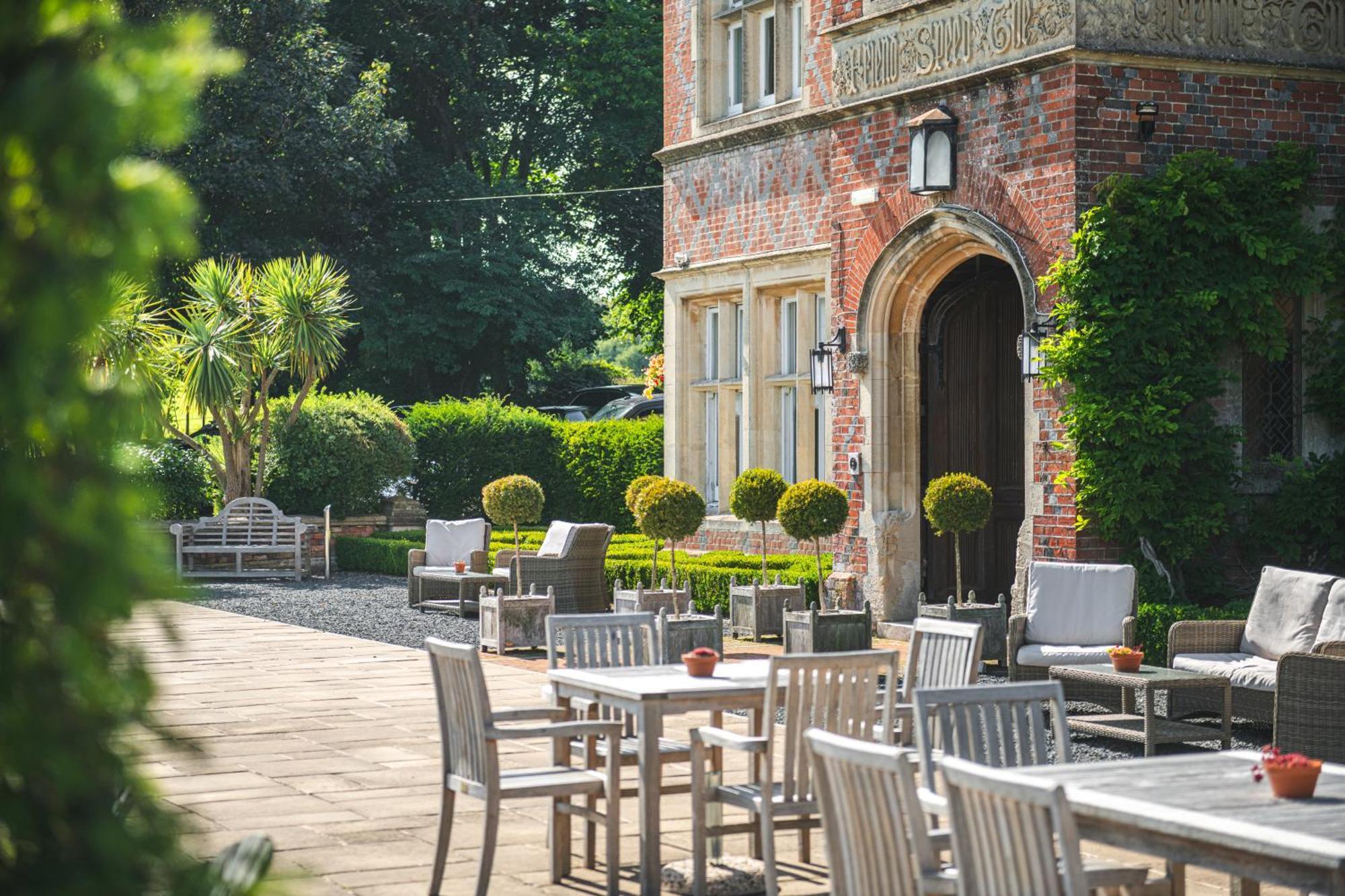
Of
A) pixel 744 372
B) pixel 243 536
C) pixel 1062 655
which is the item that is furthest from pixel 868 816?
pixel 243 536

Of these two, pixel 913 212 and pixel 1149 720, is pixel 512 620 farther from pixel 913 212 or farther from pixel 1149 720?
pixel 1149 720

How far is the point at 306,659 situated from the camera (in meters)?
12.7

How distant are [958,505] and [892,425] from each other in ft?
5.51

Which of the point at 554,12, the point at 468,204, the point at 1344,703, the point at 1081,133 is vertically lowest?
the point at 1344,703

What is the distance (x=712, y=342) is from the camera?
17688 mm

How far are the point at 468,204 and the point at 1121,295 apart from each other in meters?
22.7

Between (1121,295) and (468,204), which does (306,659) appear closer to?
(1121,295)

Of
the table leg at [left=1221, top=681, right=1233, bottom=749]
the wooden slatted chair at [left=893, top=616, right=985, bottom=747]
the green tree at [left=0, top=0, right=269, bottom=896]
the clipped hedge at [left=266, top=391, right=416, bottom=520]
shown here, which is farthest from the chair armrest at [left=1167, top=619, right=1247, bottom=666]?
the clipped hedge at [left=266, top=391, right=416, bottom=520]

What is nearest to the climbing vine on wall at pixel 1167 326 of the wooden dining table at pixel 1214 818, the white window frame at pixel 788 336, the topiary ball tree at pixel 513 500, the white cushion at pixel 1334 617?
the white cushion at pixel 1334 617

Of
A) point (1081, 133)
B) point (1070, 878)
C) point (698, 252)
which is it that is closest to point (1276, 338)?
point (1081, 133)

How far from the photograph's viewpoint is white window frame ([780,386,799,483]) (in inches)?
641

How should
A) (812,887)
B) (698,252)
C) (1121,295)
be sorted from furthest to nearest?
(698,252) < (1121,295) < (812,887)

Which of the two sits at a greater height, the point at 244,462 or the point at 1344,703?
the point at 244,462

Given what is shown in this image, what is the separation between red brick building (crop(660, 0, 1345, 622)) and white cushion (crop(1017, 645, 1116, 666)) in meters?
2.02
